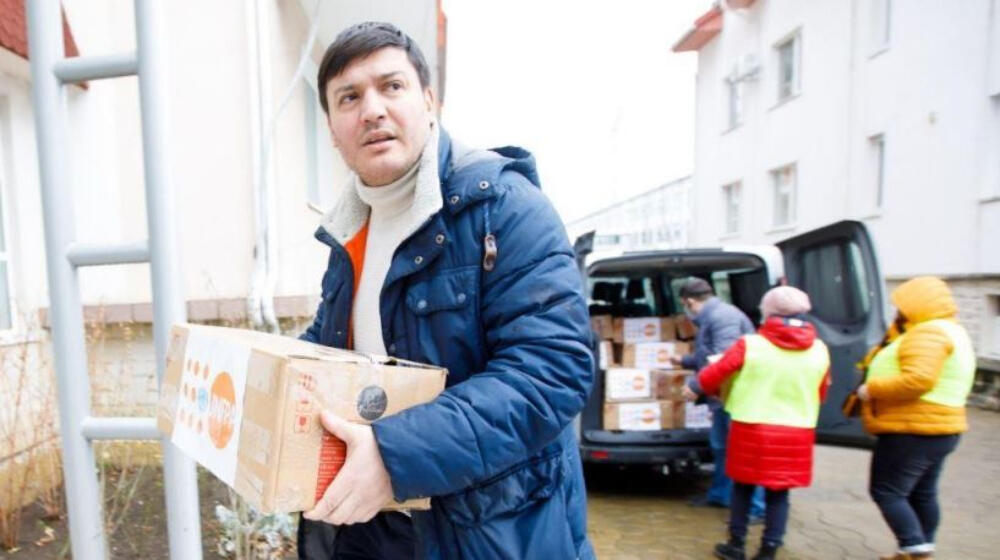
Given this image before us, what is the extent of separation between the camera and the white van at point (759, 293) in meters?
3.67

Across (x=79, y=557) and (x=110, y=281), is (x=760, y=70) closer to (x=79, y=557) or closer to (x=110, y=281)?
(x=110, y=281)

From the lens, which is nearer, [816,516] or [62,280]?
[62,280]

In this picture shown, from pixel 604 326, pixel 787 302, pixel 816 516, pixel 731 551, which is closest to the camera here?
pixel 787 302

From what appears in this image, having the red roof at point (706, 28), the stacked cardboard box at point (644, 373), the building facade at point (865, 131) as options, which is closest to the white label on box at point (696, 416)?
the stacked cardboard box at point (644, 373)

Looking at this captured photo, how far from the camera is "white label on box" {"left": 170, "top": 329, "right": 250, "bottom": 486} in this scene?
1.09 metres

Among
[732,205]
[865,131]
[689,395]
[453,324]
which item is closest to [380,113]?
[453,324]

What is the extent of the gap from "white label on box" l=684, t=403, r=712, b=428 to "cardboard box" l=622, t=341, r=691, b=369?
0.37m

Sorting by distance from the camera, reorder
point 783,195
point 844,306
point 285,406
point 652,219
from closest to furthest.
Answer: point 285,406
point 844,306
point 783,195
point 652,219

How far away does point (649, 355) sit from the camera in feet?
15.6

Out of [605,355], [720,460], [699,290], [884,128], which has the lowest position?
[720,460]

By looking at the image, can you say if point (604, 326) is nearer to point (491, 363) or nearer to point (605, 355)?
point (605, 355)

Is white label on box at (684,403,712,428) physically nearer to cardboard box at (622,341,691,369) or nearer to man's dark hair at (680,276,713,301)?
cardboard box at (622,341,691,369)

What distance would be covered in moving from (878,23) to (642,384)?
8.82 metres

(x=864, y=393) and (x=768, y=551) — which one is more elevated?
(x=864, y=393)
